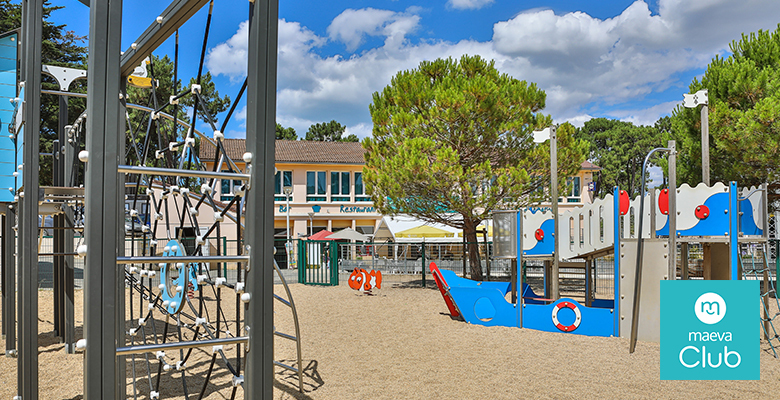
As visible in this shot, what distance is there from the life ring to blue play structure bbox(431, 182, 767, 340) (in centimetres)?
1

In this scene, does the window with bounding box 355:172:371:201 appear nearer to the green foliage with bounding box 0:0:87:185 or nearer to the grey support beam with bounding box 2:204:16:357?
the green foliage with bounding box 0:0:87:185

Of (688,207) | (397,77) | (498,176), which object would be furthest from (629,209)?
(397,77)

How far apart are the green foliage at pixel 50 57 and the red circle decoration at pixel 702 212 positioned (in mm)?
19758

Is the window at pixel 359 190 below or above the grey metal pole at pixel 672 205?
above

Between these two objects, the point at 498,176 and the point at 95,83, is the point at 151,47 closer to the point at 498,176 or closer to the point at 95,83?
the point at 95,83

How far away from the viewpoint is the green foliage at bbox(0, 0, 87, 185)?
1998 cm

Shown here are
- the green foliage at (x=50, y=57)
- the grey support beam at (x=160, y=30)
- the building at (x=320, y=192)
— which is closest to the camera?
the grey support beam at (x=160, y=30)

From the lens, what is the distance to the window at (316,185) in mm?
28875

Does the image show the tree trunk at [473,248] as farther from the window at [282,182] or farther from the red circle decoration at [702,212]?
the window at [282,182]

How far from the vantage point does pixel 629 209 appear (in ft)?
26.7

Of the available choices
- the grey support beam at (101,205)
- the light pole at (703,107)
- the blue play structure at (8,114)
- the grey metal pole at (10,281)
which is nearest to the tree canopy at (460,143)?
the light pole at (703,107)

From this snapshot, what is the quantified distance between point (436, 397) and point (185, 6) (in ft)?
12.9

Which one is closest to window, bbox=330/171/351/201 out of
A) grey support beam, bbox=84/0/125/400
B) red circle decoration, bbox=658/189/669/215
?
red circle decoration, bbox=658/189/669/215

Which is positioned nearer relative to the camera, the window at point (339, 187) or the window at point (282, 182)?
the window at point (282, 182)
